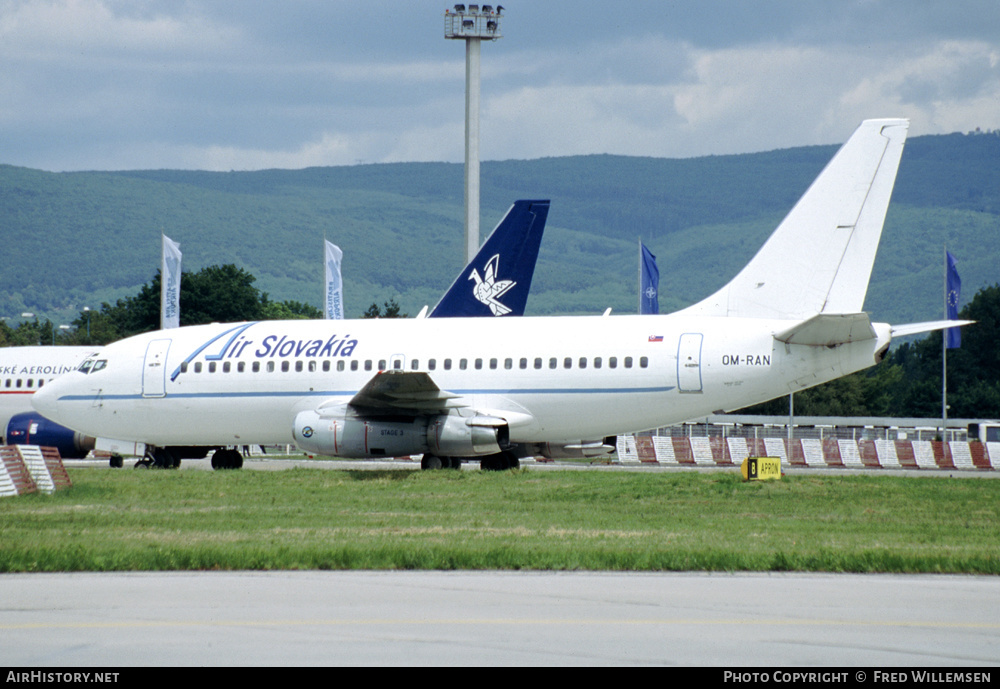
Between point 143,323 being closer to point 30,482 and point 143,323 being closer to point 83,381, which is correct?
point 83,381

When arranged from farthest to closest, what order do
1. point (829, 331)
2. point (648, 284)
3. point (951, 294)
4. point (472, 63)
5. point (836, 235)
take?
1. point (472, 63)
2. point (951, 294)
3. point (648, 284)
4. point (836, 235)
5. point (829, 331)

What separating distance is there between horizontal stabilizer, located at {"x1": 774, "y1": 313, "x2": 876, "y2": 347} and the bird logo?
10495 millimetres

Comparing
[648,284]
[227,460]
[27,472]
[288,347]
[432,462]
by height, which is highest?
[648,284]

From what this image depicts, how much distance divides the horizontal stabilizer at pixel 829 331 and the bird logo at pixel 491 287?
34.4 ft

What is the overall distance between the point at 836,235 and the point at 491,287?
441 inches

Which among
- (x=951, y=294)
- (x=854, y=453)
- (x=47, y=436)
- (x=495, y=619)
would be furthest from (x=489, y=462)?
(x=951, y=294)

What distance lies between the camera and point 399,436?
28.1 m

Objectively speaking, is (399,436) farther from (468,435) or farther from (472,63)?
(472,63)

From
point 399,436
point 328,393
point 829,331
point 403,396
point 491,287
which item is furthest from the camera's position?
point 491,287

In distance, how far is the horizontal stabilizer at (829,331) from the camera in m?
24.8

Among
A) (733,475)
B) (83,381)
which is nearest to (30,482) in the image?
(83,381)

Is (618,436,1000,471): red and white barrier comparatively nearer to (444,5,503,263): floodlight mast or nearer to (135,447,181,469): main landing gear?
(135,447,181,469): main landing gear

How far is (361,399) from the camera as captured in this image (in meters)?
27.8
